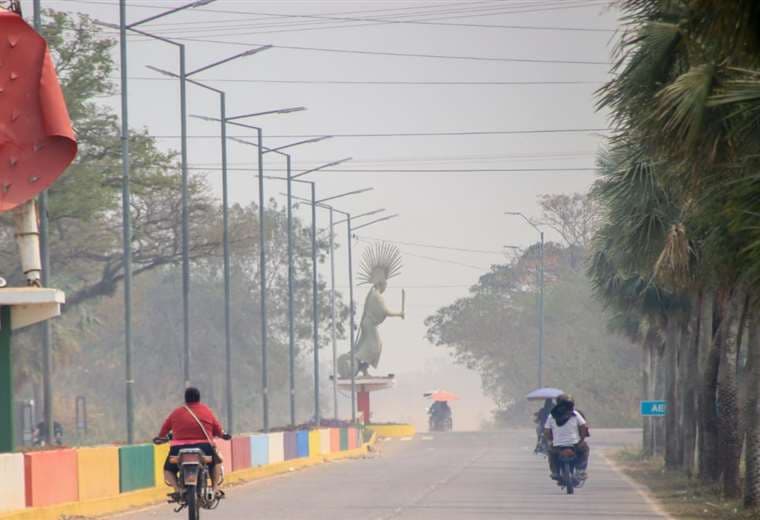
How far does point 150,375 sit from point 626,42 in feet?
347

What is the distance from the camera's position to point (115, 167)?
72062 millimetres

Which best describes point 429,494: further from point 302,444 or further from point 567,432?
point 302,444

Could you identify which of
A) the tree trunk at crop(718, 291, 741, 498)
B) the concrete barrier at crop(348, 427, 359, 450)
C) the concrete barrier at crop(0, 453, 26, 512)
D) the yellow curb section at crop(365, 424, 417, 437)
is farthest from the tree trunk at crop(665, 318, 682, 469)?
the yellow curb section at crop(365, 424, 417, 437)

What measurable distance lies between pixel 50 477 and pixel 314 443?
32.7 m

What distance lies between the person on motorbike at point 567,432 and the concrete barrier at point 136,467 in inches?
300

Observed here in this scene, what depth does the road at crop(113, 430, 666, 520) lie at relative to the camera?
3003cm

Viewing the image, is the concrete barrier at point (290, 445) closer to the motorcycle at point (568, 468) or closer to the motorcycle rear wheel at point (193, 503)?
the motorcycle at point (568, 468)

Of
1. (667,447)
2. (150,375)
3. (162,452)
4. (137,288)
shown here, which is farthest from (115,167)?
(150,375)

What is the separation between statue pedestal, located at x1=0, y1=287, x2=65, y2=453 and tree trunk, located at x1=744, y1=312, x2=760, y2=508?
10.9 meters

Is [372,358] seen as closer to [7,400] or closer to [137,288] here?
[137,288]

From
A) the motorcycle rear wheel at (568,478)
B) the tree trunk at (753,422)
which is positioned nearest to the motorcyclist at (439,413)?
the motorcycle rear wheel at (568,478)

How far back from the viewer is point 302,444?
58.8m

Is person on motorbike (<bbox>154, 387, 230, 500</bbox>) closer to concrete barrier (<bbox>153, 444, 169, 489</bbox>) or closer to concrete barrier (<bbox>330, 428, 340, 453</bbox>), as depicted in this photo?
concrete barrier (<bbox>153, 444, 169, 489</bbox>)

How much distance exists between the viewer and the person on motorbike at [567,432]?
124 feet
